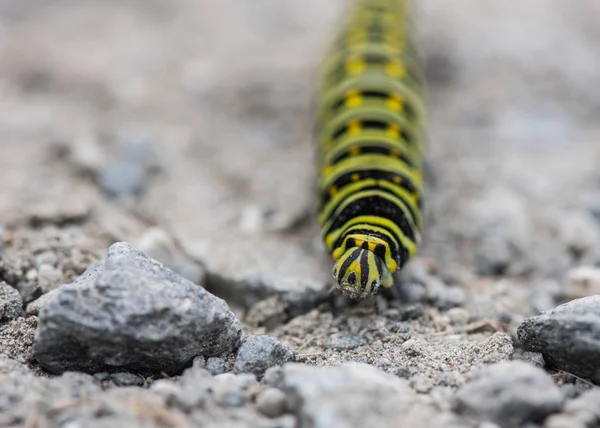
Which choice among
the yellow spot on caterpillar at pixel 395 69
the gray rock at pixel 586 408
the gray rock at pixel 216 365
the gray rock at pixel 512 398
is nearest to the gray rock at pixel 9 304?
the gray rock at pixel 216 365

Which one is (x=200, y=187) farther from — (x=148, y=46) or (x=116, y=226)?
(x=148, y=46)

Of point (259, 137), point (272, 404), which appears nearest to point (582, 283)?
point (272, 404)

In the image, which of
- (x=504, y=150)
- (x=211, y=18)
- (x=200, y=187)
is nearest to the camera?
(x=200, y=187)

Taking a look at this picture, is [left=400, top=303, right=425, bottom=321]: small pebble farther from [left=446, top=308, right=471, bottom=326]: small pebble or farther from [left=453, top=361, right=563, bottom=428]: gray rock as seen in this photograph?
[left=453, top=361, right=563, bottom=428]: gray rock

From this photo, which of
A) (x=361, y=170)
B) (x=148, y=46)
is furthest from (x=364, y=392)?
(x=148, y=46)

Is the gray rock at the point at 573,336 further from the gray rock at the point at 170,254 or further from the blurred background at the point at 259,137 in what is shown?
the gray rock at the point at 170,254

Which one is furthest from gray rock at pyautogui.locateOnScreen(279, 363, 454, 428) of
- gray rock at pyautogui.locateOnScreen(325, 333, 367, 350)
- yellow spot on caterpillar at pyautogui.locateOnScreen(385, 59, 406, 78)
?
yellow spot on caterpillar at pyautogui.locateOnScreen(385, 59, 406, 78)

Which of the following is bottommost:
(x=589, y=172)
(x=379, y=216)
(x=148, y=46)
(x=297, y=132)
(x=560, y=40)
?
(x=379, y=216)
